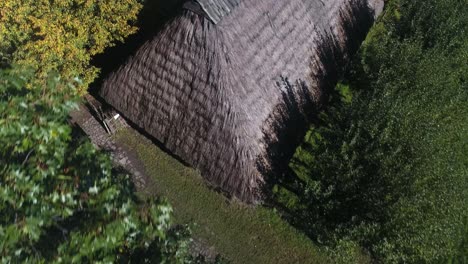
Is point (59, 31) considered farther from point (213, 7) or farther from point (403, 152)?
point (403, 152)

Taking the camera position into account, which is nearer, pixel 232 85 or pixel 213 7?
pixel 213 7

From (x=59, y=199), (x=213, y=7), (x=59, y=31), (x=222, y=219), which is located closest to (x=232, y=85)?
(x=213, y=7)

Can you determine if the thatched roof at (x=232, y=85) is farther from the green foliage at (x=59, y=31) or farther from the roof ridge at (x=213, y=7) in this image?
the green foliage at (x=59, y=31)

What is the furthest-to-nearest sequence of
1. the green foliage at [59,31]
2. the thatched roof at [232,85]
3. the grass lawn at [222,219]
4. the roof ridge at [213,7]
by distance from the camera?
the grass lawn at [222,219] → the green foliage at [59,31] → the thatched roof at [232,85] → the roof ridge at [213,7]

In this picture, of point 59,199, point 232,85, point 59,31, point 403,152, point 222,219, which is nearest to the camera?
point 59,199

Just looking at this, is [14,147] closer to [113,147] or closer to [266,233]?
[113,147]

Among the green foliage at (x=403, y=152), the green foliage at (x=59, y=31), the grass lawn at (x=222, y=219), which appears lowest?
the grass lawn at (x=222, y=219)

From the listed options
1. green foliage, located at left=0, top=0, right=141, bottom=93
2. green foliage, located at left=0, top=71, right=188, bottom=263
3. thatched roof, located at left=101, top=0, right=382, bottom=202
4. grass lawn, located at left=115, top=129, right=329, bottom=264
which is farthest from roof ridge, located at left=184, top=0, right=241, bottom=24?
grass lawn, located at left=115, top=129, right=329, bottom=264

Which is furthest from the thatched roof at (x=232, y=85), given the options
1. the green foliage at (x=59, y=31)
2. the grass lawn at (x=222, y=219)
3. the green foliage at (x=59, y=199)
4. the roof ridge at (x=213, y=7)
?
the green foliage at (x=59, y=199)
